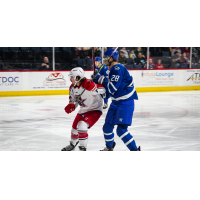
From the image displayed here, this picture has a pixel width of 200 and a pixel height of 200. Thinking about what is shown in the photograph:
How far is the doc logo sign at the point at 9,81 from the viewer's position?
997cm

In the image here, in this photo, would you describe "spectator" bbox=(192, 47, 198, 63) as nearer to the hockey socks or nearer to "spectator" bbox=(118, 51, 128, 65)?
"spectator" bbox=(118, 51, 128, 65)

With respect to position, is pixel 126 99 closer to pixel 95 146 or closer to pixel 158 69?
pixel 95 146

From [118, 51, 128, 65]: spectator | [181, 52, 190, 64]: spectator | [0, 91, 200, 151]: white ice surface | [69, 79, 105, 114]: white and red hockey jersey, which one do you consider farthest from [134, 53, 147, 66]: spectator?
[69, 79, 105, 114]: white and red hockey jersey

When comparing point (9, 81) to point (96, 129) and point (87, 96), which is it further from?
point (87, 96)

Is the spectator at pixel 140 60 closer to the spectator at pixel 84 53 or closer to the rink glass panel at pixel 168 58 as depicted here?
the rink glass panel at pixel 168 58

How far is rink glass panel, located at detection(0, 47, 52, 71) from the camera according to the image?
10219 mm

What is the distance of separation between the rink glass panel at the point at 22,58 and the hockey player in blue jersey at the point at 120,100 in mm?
7700

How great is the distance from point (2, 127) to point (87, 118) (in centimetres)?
235

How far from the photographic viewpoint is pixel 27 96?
33.1 feet

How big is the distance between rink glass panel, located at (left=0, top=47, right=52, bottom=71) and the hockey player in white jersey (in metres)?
7.39

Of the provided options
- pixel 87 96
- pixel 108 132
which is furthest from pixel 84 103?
pixel 108 132

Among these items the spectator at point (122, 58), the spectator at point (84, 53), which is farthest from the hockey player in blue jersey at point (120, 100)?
the spectator at point (122, 58)

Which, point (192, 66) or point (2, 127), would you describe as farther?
point (192, 66)
